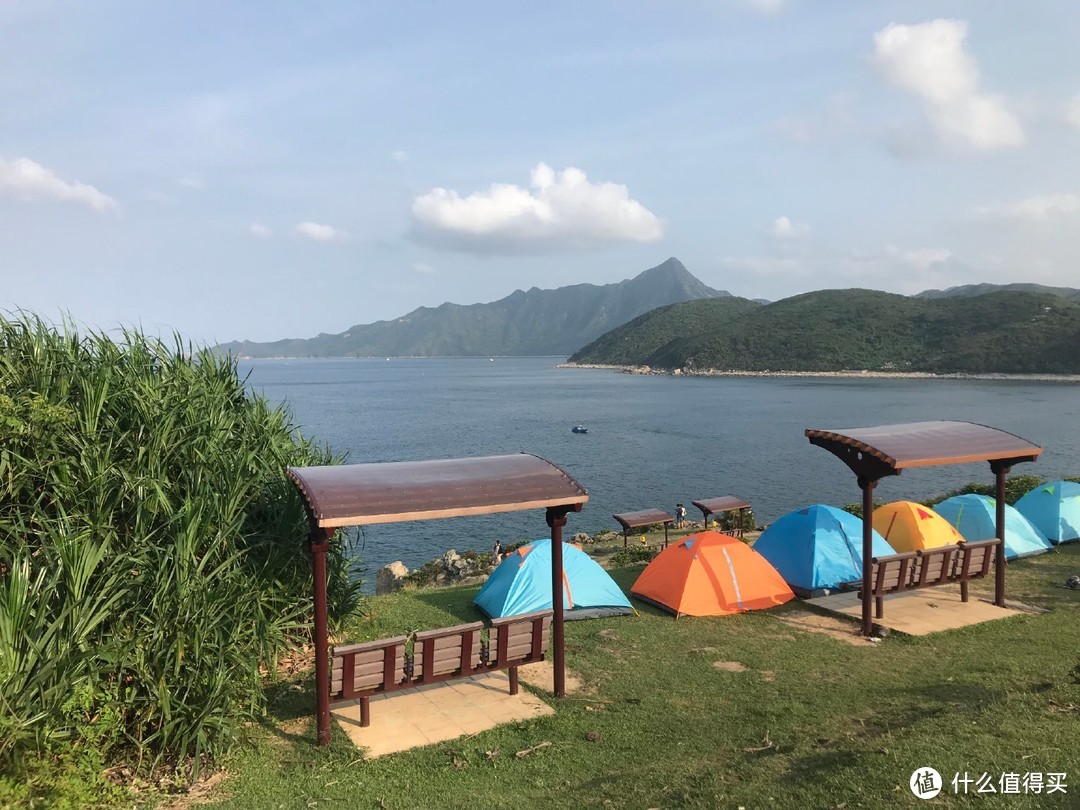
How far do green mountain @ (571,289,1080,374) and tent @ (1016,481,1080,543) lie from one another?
5178 inches

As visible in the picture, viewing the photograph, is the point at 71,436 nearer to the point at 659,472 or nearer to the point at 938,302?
the point at 659,472

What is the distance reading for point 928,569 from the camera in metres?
10.5

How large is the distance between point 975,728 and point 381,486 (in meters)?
5.60

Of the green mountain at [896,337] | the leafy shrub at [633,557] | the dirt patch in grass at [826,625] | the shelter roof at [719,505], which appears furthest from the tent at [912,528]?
the green mountain at [896,337]

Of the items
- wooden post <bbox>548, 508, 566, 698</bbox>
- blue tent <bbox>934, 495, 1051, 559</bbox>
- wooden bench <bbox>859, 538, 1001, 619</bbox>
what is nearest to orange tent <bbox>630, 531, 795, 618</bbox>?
wooden bench <bbox>859, 538, 1001, 619</bbox>

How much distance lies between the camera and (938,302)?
16462 centimetres

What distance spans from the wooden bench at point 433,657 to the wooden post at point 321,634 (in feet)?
0.29

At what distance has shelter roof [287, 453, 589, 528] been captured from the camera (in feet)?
21.0

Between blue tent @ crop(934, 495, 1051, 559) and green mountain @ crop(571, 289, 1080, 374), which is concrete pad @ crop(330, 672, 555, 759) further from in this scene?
green mountain @ crop(571, 289, 1080, 374)

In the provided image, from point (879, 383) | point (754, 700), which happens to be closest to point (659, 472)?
point (754, 700)

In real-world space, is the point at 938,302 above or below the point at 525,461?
above

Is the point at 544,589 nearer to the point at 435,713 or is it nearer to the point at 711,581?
the point at 711,581

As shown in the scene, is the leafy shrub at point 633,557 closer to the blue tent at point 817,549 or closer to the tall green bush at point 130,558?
the blue tent at point 817,549

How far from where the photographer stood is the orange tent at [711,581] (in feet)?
35.6
